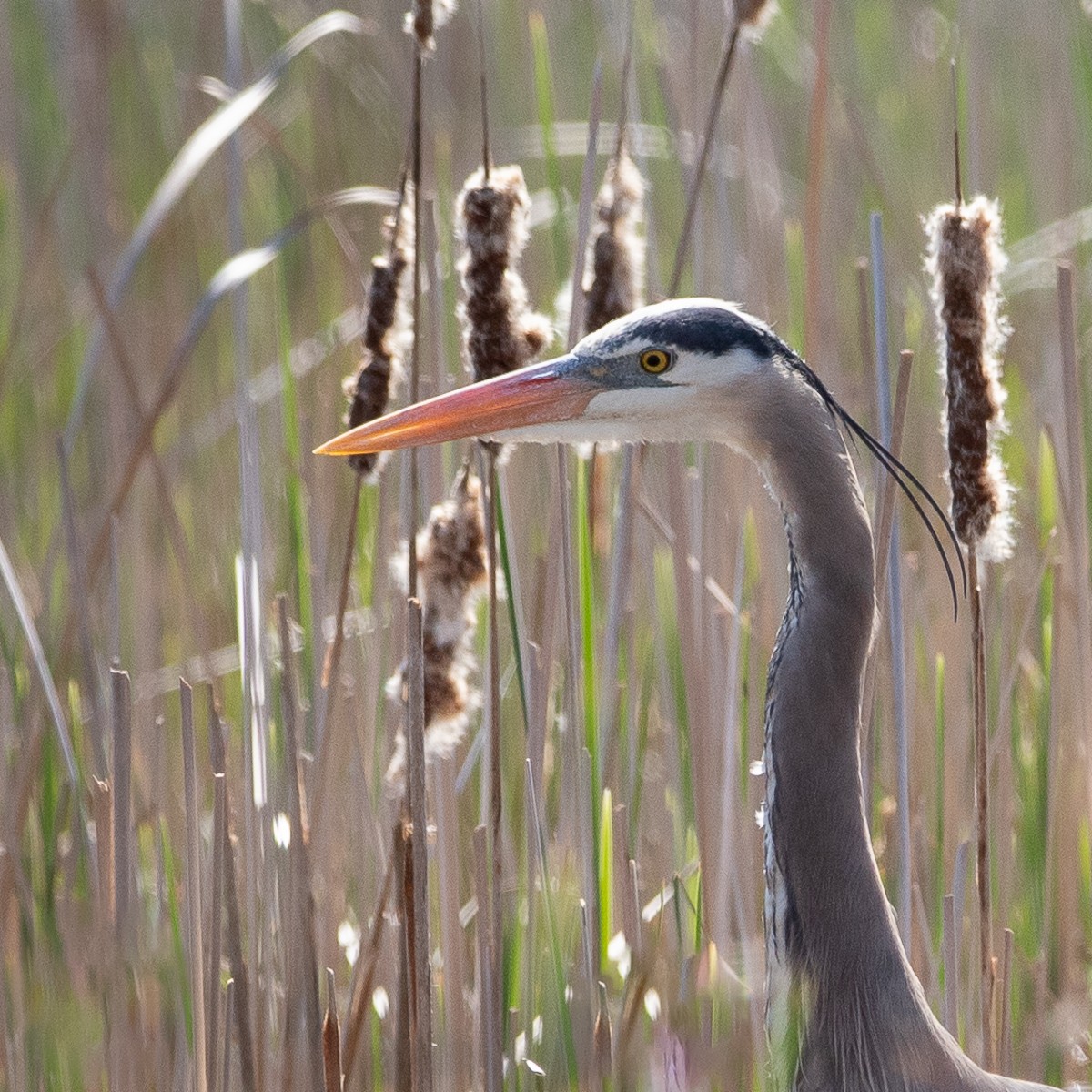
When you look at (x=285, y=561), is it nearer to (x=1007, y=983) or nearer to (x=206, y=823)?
(x=206, y=823)

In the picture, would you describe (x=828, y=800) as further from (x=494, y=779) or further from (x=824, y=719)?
(x=494, y=779)

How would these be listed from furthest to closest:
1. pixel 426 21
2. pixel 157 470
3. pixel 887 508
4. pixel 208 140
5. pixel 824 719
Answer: pixel 157 470
pixel 208 140
pixel 887 508
pixel 426 21
pixel 824 719

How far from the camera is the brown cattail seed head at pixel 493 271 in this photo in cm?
143

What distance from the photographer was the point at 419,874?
54.2 inches

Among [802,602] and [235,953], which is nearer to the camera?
[802,602]

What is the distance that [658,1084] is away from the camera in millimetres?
1439

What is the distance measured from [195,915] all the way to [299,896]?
10 centimetres

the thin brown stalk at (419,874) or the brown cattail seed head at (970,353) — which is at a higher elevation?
the brown cattail seed head at (970,353)

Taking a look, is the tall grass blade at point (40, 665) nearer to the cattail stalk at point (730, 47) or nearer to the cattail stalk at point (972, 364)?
the cattail stalk at point (730, 47)

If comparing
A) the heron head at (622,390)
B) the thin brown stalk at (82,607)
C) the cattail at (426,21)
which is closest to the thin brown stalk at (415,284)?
the cattail at (426,21)

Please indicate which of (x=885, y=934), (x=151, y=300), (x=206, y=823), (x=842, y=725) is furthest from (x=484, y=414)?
(x=151, y=300)

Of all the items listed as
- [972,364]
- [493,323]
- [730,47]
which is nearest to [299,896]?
[493,323]

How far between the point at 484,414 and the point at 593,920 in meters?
0.52

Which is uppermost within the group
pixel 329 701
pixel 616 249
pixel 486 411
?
pixel 616 249
